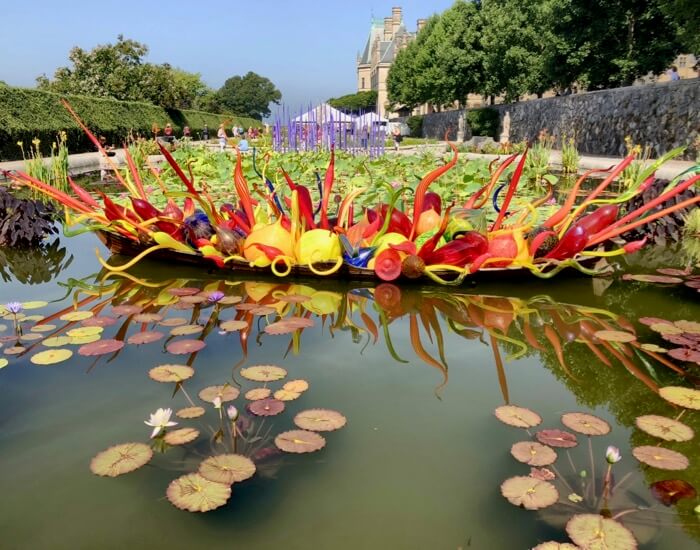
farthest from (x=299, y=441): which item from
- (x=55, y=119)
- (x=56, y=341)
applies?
(x=55, y=119)

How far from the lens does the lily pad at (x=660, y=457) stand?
1.32 metres

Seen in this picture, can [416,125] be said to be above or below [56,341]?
above

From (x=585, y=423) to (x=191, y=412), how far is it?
106 cm

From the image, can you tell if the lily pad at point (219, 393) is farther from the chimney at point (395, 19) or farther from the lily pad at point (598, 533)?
the chimney at point (395, 19)

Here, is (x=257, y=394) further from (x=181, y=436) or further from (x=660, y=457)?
(x=660, y=457)

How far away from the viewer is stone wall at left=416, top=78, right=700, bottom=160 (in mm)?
11781

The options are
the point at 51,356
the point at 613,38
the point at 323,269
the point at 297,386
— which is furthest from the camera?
the point at 613,38

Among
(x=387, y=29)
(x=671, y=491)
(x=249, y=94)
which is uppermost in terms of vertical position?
(x=387, y=29)

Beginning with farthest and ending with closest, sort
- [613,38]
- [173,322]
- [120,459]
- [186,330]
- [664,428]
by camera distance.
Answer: [613,38], [173,322], [186,330], [664,428], [120,459]

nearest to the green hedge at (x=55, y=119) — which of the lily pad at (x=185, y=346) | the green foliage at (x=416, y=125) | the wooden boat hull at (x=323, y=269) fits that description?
the wooden boat hull at (x=323, y=269)

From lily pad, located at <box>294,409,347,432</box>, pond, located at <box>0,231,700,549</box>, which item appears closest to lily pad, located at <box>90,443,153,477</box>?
pond, located at <box>0,231,700,549</box>

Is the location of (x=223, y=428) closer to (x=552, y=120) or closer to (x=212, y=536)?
(x=212, y=536)

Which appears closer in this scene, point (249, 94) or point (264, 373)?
point (264, 373)

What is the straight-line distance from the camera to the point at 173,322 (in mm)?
2318
